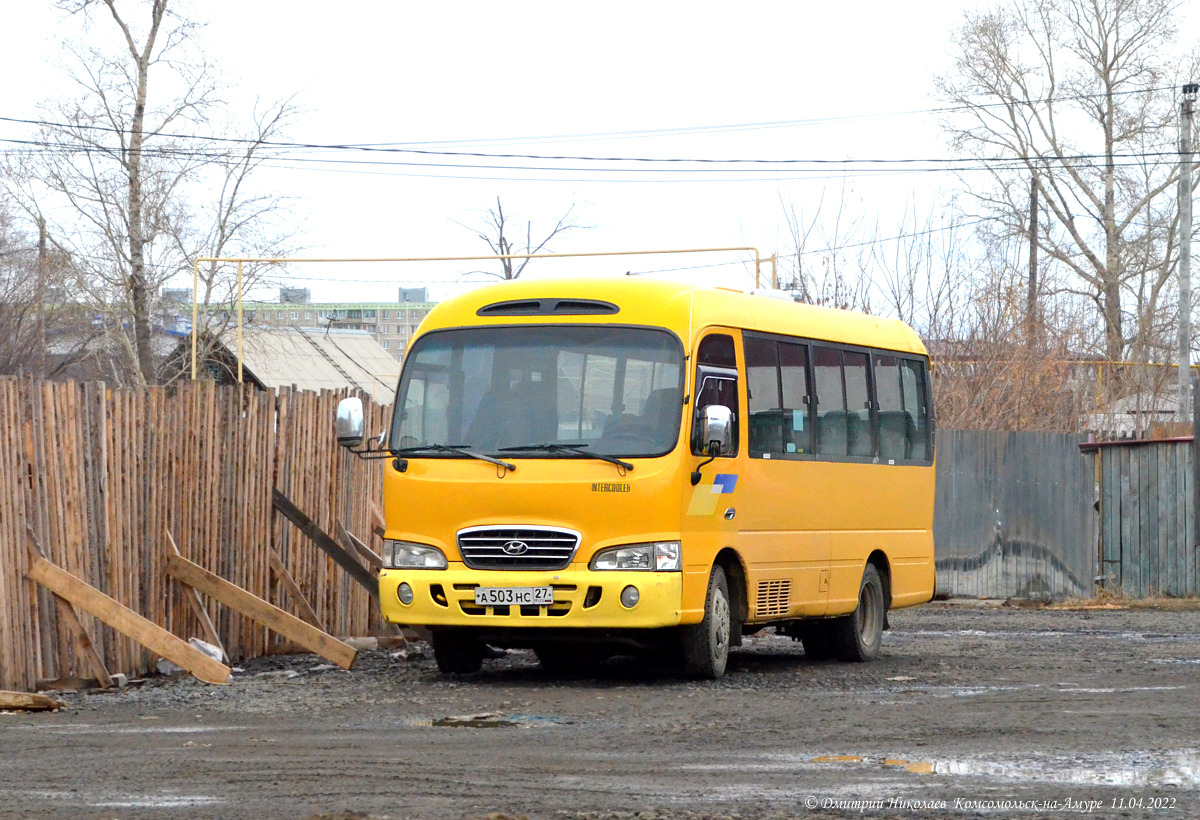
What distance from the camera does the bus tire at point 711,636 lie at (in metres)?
11.4

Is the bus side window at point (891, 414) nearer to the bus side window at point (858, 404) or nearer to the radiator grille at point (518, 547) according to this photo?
the bus side window at point (858, 404)

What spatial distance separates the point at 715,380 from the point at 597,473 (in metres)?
1.22

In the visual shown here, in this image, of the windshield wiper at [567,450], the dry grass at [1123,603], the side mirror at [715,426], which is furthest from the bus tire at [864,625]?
the dry grass at [1123,603]

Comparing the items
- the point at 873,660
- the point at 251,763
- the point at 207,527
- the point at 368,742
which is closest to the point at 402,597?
the point at 207,527

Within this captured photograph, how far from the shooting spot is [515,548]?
1116 cm

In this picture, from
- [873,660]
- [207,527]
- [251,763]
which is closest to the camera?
[251,763]

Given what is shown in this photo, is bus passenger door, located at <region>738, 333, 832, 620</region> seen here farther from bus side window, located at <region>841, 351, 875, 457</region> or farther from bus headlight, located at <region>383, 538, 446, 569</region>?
bus headlight, located at <region>383, 538, 446, 569</region>

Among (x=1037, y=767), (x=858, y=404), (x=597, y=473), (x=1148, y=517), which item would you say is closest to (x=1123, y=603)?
(x=1148, y=517)

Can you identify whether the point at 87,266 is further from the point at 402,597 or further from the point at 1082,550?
the point at 402,597

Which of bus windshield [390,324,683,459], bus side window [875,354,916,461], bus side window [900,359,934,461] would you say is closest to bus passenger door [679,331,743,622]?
bus windshield [390,324,683,459]

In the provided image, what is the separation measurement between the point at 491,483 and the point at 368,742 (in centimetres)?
307

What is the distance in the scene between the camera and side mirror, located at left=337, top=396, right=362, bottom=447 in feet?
37.9

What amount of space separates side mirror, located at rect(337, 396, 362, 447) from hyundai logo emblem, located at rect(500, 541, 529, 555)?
131 centimetres

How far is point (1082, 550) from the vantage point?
Answer: 2147cm
